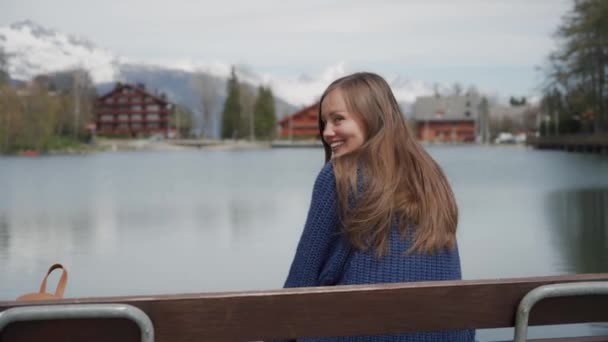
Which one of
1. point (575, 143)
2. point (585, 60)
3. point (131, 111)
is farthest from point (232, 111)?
point (585, 60)

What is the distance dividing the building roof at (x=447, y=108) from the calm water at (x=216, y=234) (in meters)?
82.5

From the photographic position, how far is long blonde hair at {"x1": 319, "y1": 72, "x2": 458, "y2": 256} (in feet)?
6.65

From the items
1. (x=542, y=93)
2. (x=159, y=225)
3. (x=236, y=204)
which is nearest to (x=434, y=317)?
(x=159, y=225)

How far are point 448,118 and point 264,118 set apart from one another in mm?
23055

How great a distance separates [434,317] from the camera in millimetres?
1974

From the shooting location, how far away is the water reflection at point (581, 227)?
787cm

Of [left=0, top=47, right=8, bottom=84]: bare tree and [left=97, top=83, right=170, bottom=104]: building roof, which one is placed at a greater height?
[left=0, top=47, right=8, bottom=84]: bare tree

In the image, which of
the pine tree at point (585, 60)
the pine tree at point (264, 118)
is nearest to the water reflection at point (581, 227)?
the pine tree at point (585, 60)

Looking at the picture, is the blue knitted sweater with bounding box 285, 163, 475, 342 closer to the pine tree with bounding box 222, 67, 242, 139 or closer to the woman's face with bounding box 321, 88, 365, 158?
the woman's face with bounding box 321, 88, 365, 158

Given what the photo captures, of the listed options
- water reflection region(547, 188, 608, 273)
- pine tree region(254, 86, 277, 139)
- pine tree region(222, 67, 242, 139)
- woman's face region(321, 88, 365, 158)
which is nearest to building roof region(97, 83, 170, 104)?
pine tree region(222, 67, 242, 139)

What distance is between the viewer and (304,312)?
1.88 m

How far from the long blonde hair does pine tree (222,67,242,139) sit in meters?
87.8

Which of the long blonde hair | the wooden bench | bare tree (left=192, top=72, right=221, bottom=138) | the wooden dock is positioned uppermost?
bare tree (left=192, top=72, right=221, bottom=138)

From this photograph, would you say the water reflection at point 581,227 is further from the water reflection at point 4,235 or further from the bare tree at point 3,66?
the bare tree at point 3,66
